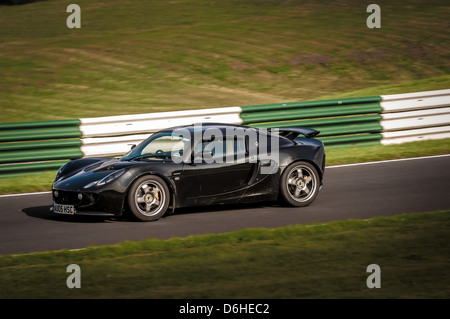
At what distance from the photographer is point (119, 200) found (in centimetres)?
894

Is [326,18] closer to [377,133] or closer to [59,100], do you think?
[59,100]

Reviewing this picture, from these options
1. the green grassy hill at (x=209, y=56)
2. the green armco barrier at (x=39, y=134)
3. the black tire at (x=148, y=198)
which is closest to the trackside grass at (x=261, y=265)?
the black tire at (x=148, y=198)

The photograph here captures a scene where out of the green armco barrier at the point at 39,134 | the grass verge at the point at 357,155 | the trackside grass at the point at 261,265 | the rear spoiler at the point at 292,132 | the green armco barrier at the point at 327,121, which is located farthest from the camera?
the green armco barrier at the point at 327,121

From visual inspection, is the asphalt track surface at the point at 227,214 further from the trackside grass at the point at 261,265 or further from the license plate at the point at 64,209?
the trackside grass at the point at 261,265

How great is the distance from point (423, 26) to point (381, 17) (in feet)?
7.71

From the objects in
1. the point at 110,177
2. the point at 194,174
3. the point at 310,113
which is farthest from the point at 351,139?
the point at 110,177

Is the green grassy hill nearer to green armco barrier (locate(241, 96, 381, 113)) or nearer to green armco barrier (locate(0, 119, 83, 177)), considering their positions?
green armco barrier (locate(241, 96, 381, 113))

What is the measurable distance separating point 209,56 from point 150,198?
1486 cm

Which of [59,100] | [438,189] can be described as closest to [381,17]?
[59,100]

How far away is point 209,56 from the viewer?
23.5 meters

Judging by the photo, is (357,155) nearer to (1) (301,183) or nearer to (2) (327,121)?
(2) (327,121)

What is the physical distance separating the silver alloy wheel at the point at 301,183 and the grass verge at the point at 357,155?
3443mm

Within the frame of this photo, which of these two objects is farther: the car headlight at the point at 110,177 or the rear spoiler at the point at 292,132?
the rear spoiler at the point at 292,132

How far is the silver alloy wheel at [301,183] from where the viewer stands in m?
9.89
